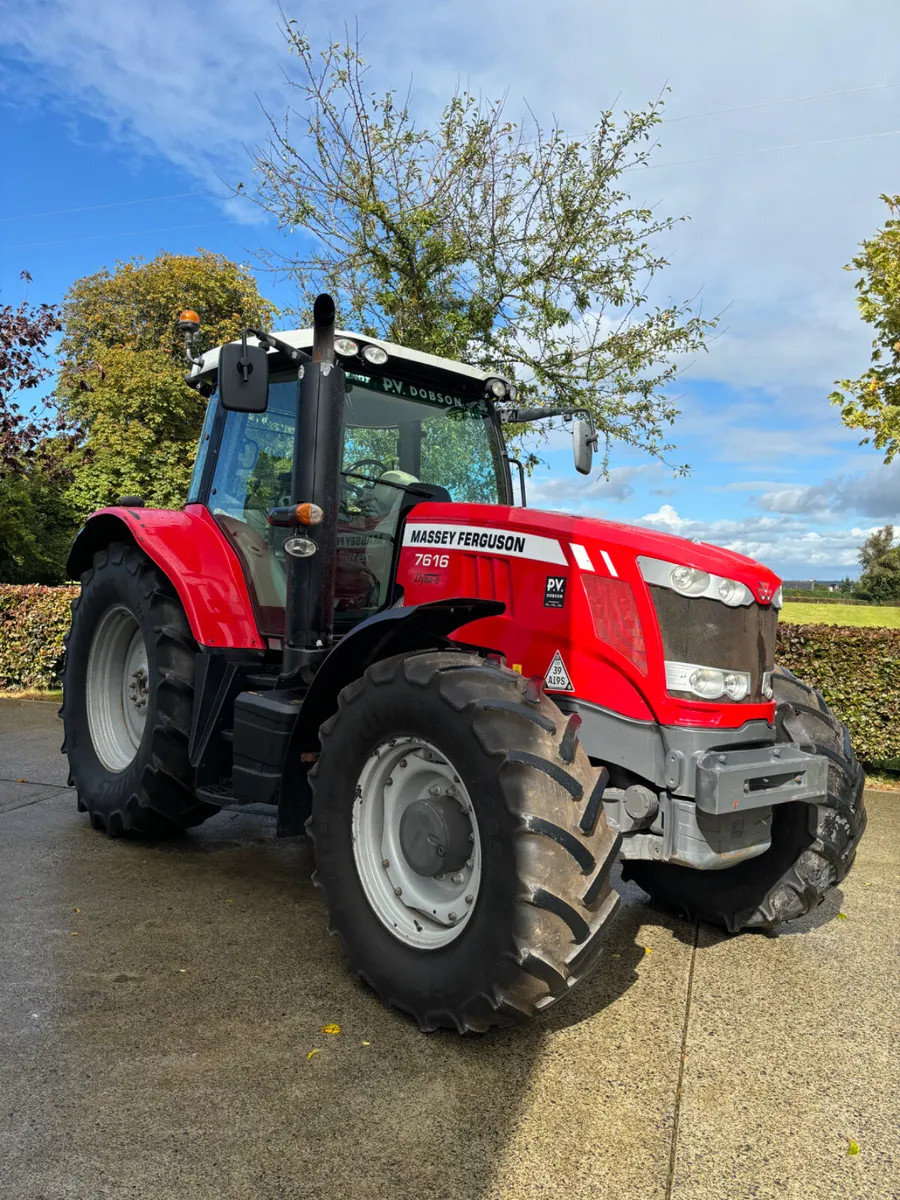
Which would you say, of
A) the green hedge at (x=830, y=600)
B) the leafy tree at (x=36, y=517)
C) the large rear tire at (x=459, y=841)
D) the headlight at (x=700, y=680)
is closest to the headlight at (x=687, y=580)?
the headlight at (x=700, y=680)

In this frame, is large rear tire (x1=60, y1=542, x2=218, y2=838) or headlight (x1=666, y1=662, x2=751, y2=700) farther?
large rear tire (x1=60, y1=542, x2=218, y2=838)

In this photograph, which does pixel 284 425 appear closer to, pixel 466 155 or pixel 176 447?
pixel 466 155

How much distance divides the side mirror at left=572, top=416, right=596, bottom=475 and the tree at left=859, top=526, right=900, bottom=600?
54.0 metres

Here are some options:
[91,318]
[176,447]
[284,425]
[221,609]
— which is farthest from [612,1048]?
[91,318]

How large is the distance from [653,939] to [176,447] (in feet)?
68.0

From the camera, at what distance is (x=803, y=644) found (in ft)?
23.7

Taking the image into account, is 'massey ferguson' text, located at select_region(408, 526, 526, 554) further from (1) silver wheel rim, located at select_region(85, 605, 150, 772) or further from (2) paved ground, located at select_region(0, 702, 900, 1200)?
(1) silver wheel rim, located at select_region(85, 605, 150, 772)

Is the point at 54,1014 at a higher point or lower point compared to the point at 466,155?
lower

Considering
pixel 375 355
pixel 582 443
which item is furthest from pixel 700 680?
pixel 375 355

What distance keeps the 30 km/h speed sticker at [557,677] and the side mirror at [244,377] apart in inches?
56.8

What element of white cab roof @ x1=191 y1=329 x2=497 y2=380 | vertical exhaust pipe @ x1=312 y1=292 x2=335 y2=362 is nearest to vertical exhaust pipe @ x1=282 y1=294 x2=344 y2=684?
vertical exhaust pipe @ x1=312 y1=292 x2=335 y2=362

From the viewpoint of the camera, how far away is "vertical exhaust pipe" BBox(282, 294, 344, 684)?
3.49 meters

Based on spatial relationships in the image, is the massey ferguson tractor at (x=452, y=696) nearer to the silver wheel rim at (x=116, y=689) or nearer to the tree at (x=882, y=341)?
the silver wheel rim at (x=116, y=689)

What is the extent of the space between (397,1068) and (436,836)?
663mm
